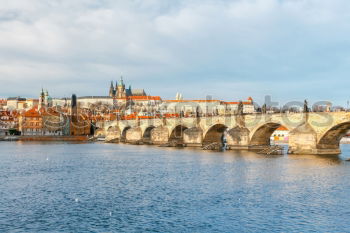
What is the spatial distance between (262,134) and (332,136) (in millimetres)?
13110

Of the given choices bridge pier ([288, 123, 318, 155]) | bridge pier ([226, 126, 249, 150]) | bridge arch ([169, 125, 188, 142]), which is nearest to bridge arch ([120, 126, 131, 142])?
bridge arch ([169, 125, 188, 142])

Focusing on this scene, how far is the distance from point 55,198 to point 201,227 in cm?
1079

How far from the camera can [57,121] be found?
14538cm

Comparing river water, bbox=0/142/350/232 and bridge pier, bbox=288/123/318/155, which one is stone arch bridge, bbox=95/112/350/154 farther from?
river water, bbox=0/142/350/232

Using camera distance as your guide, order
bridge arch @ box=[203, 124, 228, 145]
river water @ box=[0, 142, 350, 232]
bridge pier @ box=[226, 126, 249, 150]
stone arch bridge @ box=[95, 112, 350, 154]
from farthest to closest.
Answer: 1. bridge arch @ box=[203, 124, 228, 145]
2. bridge pier @ box=[226, 126, 249, 150]
3. stone arch bridge @ box=[95, 112, 350, 154]
4. river water @ box=[0, 142, 350, 232]

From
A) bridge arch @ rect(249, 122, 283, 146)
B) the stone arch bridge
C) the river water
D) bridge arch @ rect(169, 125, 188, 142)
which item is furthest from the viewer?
bridge arch @ rect(169, 125, 188, 142)

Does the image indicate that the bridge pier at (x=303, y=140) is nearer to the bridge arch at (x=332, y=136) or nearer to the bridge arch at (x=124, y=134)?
the bridge arch at (x=332, y=136)

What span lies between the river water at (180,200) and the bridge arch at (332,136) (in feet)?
27.6

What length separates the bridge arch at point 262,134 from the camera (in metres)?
58.6

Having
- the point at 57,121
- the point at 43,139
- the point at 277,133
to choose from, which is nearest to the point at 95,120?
the point at 57,121

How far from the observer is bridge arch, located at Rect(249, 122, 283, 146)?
2306 inches

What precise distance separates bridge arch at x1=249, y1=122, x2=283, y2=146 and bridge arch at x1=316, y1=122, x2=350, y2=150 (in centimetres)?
890

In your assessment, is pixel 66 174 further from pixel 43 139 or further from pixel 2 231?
pixel 43 139

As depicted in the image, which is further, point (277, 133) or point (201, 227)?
point (277, 133)
